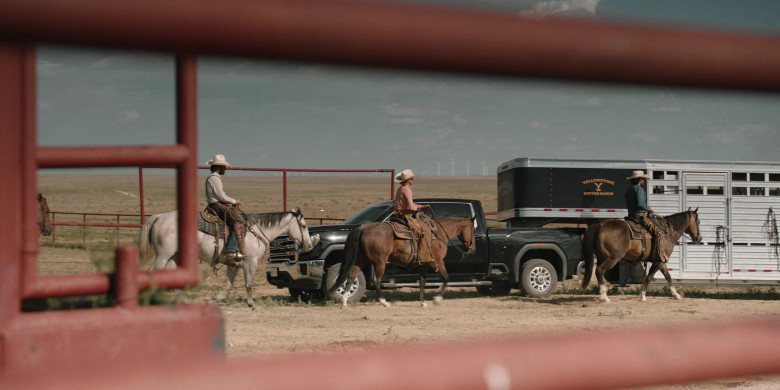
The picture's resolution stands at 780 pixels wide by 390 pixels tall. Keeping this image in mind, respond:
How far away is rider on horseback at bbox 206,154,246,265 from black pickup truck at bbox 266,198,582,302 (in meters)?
1.23

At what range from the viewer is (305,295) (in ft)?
45.8

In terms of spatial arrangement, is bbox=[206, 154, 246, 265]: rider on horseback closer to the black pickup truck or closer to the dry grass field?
the dry grass field

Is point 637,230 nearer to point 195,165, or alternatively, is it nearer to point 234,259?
point 234,259

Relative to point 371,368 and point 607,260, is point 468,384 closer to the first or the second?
point 371,368

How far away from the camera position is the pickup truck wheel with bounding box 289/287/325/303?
13555 mm

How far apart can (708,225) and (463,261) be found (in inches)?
236

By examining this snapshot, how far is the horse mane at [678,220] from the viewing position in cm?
1458

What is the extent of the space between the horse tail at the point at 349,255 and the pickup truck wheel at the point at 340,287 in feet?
1.15

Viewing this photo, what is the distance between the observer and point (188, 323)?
3.52ft

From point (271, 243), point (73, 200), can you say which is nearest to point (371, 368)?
point (271, 243)

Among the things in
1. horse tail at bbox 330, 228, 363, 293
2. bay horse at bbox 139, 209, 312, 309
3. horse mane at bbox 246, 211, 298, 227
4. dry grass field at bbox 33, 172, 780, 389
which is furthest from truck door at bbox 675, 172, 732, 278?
horse mane at bbox 246, 211, 298, 227

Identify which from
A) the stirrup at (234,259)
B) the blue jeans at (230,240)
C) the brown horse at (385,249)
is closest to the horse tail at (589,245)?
the brown horse at (385,249)

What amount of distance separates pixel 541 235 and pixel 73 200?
68.4 m

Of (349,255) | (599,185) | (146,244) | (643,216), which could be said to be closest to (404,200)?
(349,255)
